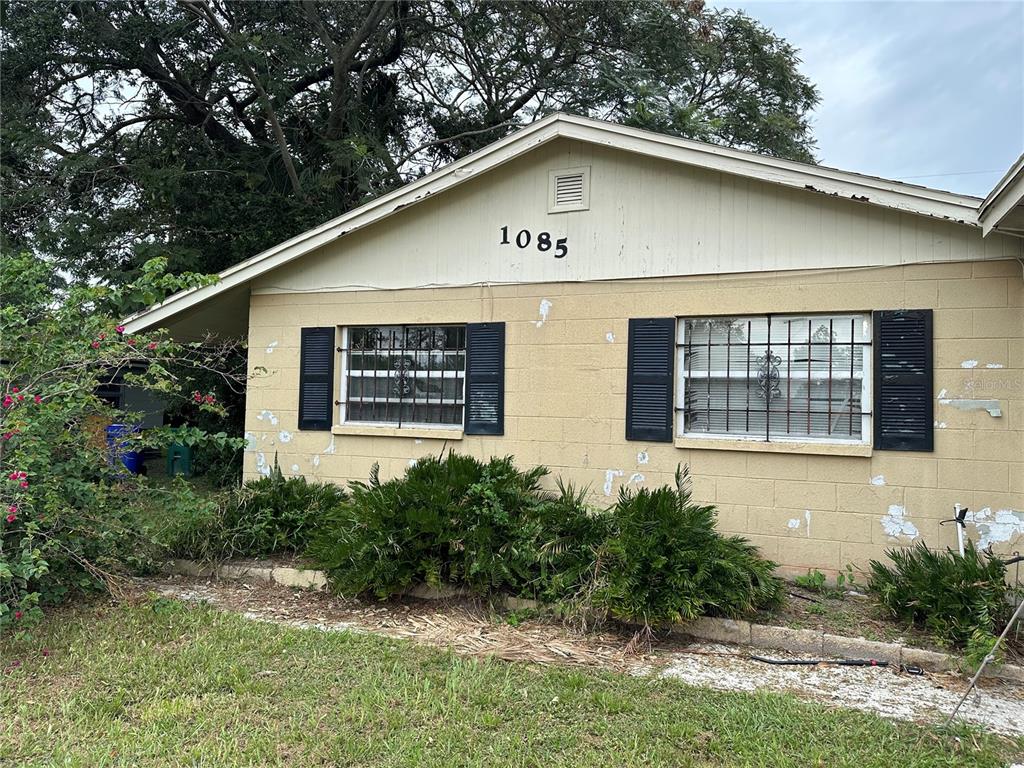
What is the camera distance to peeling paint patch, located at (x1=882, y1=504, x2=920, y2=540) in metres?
6.15

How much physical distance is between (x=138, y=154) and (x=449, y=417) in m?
9.66

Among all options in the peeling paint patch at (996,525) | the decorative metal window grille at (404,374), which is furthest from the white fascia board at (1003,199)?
the decorative metal window grille at (404,374)

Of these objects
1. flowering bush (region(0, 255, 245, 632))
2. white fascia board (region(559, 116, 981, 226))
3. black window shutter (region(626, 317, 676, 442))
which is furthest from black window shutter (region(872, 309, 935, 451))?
flowering bush (region(0, 255, 245, 632))

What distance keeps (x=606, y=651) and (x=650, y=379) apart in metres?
2.67

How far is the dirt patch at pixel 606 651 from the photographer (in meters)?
4.36

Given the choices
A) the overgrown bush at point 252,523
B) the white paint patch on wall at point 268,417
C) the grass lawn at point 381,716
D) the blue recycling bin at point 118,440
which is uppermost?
the white paint patch on wall at point 268,417

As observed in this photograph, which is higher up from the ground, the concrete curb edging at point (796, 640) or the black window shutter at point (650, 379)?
the black window shutter at point (650, 379)

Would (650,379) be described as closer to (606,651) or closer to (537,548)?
(537,548)

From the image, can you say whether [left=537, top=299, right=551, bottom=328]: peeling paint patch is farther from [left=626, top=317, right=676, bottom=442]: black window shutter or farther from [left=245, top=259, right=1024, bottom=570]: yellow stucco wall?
[left=626, top=317, right=676, bottom=442]: black window shutter

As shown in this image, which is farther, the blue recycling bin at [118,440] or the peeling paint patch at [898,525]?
the peeling paint patch at [898,525]

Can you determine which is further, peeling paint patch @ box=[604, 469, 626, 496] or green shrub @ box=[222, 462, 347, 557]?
green shrub @ box=[222, 462, 347, 557]

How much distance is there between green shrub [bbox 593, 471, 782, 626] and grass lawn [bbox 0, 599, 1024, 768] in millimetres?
694

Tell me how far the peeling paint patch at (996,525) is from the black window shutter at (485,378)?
409 centimetres

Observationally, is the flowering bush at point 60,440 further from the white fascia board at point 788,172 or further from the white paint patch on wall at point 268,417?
the white fascia board at point 788,172
